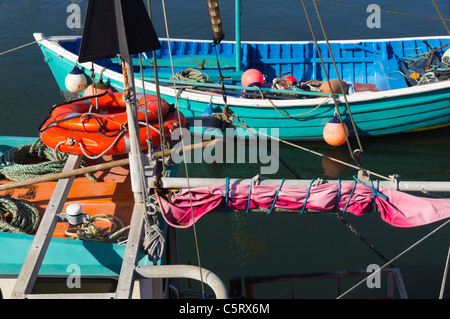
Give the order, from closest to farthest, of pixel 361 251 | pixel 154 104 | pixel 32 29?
pixel 154 104
pixel 361 251
pixel 32 29

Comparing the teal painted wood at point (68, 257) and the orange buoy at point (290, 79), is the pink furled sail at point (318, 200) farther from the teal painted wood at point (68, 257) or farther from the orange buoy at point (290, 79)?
→ the orange buoy at point (290, 79)

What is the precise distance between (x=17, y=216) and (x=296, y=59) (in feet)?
28.4

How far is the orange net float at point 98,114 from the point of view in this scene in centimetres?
718

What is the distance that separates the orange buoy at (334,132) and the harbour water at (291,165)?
53 cm

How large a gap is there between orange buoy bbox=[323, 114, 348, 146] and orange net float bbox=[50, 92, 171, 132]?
14.5 feet

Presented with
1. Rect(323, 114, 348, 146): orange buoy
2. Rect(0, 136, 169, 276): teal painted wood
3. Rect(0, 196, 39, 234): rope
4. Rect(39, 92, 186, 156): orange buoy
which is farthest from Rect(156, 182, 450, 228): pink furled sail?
Rect(323, 114, 348, 146): orange buoy

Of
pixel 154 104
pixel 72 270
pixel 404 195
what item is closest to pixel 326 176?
pixel 154 104

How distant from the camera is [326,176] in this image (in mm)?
10820

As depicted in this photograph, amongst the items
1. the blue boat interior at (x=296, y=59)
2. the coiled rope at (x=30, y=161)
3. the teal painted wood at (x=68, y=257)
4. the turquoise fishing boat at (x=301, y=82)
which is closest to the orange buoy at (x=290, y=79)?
the turquoise fishing boat at (x=301, y=82)

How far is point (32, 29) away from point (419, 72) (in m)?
13.6

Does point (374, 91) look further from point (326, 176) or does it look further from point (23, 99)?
point (23, 99)

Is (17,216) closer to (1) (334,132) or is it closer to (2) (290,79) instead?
(1) (334,132)

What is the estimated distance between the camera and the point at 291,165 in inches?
447

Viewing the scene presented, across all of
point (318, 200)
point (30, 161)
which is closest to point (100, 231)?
point (30, 161)
